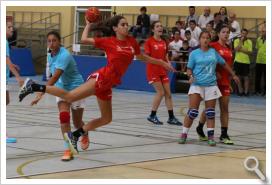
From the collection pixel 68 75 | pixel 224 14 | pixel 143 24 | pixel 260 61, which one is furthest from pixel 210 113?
pixel 143 24

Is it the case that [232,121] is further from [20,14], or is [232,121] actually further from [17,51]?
[20,14]

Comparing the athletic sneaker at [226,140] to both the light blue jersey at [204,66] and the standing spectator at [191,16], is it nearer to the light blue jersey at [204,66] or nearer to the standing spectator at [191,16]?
the light blue jersey at [204,66]

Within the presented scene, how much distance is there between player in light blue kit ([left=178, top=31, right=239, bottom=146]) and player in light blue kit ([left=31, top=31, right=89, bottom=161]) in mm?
2161

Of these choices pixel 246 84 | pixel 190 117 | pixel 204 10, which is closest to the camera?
pixel 190 117

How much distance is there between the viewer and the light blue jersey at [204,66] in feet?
37.4

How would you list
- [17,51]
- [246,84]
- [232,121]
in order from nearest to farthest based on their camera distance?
[232,121]
[246,84]
[17,51]

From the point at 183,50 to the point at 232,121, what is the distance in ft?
29.5

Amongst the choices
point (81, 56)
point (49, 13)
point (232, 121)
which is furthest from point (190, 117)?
point (49, 13)

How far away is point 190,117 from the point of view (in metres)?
11.6

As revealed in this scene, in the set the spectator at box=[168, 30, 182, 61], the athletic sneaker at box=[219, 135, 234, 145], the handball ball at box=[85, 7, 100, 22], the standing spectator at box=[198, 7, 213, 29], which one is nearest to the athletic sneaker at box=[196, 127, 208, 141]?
the athletic sneaker at box=[219, 135, 234, 145]

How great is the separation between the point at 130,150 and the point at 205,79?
6.02 feet

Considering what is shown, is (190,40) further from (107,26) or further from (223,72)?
(107,26)

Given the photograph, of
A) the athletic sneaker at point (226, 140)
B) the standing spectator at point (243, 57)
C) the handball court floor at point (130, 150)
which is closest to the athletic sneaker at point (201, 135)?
the handball court floor at point (130, 150)

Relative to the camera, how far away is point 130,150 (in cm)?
1071
